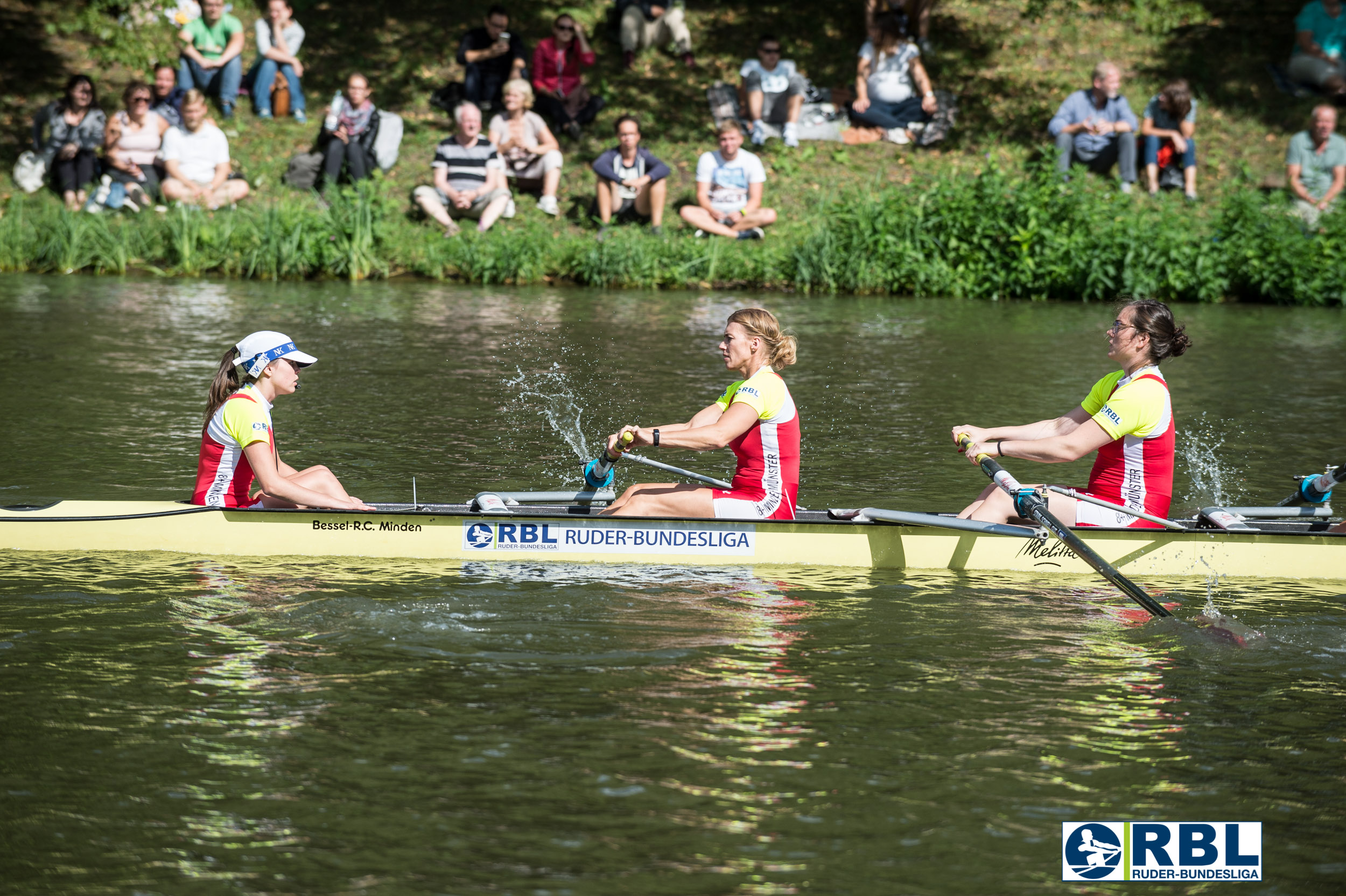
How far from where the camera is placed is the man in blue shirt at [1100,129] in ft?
68.3

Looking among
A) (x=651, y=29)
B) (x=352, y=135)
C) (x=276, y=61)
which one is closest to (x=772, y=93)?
(x=651, y=29)

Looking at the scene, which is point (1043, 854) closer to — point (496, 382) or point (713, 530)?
point (713, 530)

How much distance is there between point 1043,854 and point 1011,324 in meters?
13.2

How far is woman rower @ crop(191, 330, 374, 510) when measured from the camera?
7.30m

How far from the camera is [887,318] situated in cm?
1756

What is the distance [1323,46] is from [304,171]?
15397 millimetres

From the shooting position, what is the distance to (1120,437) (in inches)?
296

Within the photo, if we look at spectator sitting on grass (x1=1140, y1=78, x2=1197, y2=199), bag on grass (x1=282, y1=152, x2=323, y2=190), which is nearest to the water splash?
spectator sitting on grass (x1=1140, y1=78, x2=1197, y2=199)

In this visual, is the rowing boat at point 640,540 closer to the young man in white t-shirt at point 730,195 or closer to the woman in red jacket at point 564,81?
the young man in white t-shirt at point 730,195

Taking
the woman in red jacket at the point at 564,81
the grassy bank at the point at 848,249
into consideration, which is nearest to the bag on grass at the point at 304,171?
the grassy bank at the point at 848,249

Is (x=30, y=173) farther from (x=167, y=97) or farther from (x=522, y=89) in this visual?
(x=522, y=89)

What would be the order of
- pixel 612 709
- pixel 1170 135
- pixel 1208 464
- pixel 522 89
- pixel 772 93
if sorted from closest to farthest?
pixel 612 709
pixel 1208 464
pixel 522 89
pixel 1170 135
pixel 772 93

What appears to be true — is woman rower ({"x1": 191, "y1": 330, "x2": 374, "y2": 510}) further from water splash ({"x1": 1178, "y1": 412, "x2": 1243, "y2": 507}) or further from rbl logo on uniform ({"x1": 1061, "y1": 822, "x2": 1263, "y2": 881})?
water splash ({"x1": 1178, "y1": 412, "x2": 1243, "y2": 507})

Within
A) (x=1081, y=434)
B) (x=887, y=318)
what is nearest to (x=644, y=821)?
(x=1081, y=434)
